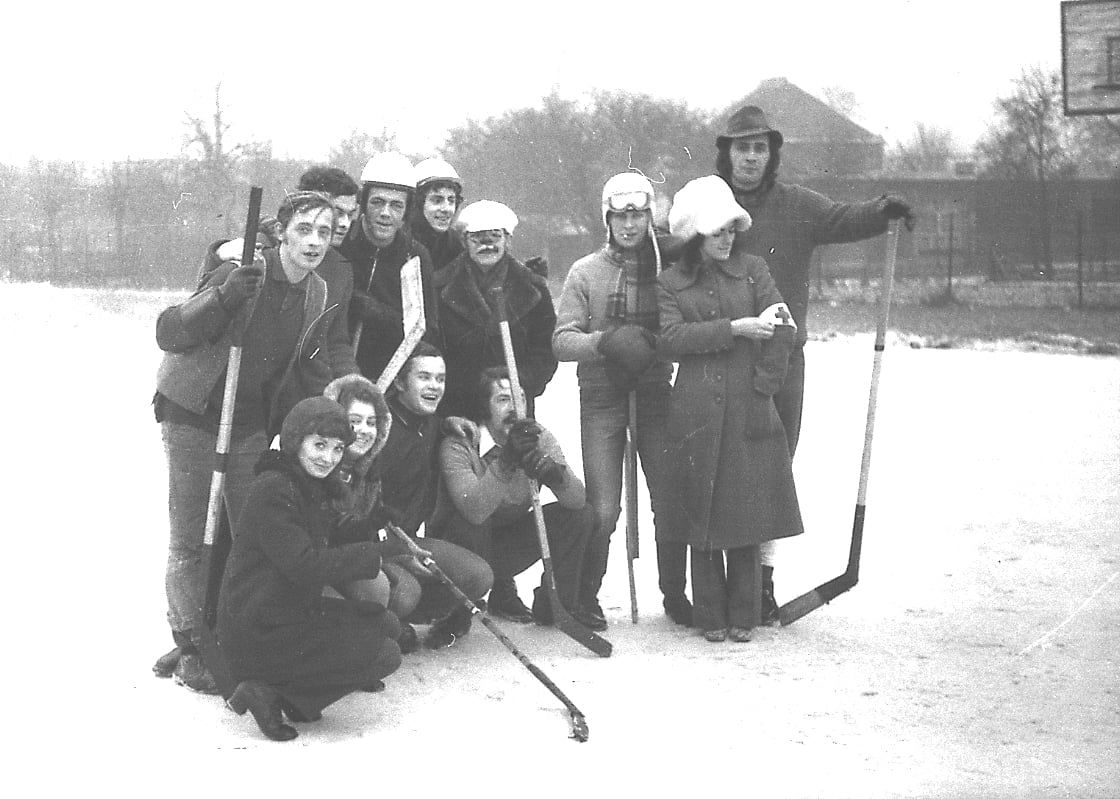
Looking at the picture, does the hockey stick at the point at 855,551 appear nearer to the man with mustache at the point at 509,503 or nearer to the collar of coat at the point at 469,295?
the man with mustache at the point at 509,503

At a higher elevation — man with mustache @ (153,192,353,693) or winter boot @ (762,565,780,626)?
man with mustache @ (153,192,353,693)

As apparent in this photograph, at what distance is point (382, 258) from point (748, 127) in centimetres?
140

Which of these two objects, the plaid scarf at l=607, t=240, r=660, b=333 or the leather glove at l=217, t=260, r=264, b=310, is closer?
the leather glove at l=217, t=260, r=264, b=310

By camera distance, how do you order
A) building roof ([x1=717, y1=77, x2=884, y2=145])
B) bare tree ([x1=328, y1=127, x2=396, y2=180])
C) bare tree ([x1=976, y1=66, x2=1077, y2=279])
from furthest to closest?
1. building roof ([x1=717, y1=77, x2=884, y2=145])
2. bare tree ([x1=976, y1=66, x2=1077, y2=279])
3. bare tree ([x1=328, y1=127, x2=396, y2=180])

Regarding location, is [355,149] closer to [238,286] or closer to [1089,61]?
[1089,61]

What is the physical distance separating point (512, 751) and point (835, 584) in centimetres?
171

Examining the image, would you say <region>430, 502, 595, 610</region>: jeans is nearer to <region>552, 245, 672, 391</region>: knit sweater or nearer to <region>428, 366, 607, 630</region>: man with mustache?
<region>428, 366, 607, 630</region>: man with mustache

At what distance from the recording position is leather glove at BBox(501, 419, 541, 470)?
4.34 m

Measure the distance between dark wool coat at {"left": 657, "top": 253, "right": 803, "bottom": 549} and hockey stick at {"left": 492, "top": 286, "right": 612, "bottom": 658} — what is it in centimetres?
50

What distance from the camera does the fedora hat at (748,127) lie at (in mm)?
4809

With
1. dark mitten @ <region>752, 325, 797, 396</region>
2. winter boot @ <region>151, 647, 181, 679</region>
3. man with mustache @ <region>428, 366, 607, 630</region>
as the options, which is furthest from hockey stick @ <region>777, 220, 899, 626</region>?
winter boot @ <region>151, 647, 181, 679</region>

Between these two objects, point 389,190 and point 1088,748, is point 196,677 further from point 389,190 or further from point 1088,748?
point 1088,748

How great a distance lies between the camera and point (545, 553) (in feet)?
15.0

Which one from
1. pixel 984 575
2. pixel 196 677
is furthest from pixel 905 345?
pixel 196 677
